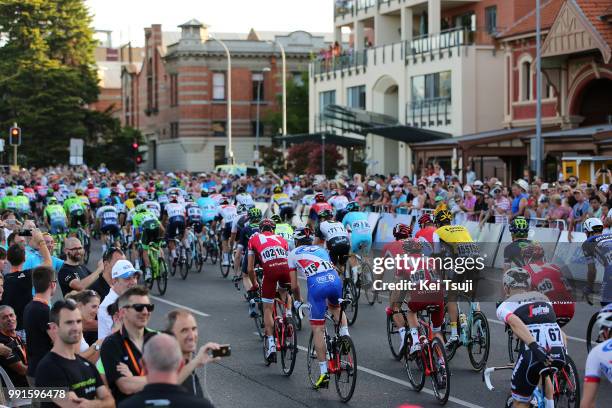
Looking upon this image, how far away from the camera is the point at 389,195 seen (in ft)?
101

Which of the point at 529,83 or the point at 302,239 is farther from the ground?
the point at 529,83

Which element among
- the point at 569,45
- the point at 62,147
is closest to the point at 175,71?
the point at 62,147

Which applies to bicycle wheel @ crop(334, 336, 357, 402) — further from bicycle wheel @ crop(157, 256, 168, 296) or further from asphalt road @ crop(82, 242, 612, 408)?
bicycle wheel @ crop(157, 256, 168, 296)

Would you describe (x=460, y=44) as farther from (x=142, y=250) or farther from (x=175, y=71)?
(x=175, y=71)

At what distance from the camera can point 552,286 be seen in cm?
1137

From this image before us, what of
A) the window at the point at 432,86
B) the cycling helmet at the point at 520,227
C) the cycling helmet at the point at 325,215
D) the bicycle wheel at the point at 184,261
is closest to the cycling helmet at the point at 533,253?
the cycling helmet at the point at 520,227

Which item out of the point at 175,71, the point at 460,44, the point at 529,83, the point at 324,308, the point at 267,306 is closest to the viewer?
the point at 324,308

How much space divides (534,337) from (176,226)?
14586 millimetres

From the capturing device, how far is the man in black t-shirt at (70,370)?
7000 millimetres

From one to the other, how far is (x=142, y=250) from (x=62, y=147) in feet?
168

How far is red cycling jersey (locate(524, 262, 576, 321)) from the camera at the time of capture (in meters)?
11.1

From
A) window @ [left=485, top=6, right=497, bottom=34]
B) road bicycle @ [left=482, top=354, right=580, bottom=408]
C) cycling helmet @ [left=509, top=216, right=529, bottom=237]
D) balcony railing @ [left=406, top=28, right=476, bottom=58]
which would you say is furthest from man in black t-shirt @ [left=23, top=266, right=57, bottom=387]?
window @ [left=485, top=6, right=497, bottom=34]

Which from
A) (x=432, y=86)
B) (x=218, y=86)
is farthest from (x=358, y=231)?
(x=218, y=86)

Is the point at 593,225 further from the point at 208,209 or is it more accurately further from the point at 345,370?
the point at 208,209
